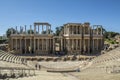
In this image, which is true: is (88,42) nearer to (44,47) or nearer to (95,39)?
(95,39)

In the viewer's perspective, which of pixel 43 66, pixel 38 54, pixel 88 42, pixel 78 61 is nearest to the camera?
pixel 43 66

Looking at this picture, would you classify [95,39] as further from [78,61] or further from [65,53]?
[78,61]

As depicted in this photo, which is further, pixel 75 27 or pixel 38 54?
pixel 75 27

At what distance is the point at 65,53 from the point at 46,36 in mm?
5763

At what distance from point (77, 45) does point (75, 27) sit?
487 centimetres

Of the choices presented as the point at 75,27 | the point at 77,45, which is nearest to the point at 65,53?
the point at 77,45

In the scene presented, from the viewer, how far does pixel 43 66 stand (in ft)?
→ 125

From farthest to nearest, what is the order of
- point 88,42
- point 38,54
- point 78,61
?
point 88,42, point 38,54, point 78,61

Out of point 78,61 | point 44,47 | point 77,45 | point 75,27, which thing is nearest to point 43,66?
point 78,61

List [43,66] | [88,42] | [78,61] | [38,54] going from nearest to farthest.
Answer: [43,66] < [78,61] < [38,54] < [88,42]

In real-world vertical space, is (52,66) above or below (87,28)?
below

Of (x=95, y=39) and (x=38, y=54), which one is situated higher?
(x=95, y=39)

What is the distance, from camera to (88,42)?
5028cm

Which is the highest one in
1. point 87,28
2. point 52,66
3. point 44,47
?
point 87,28
